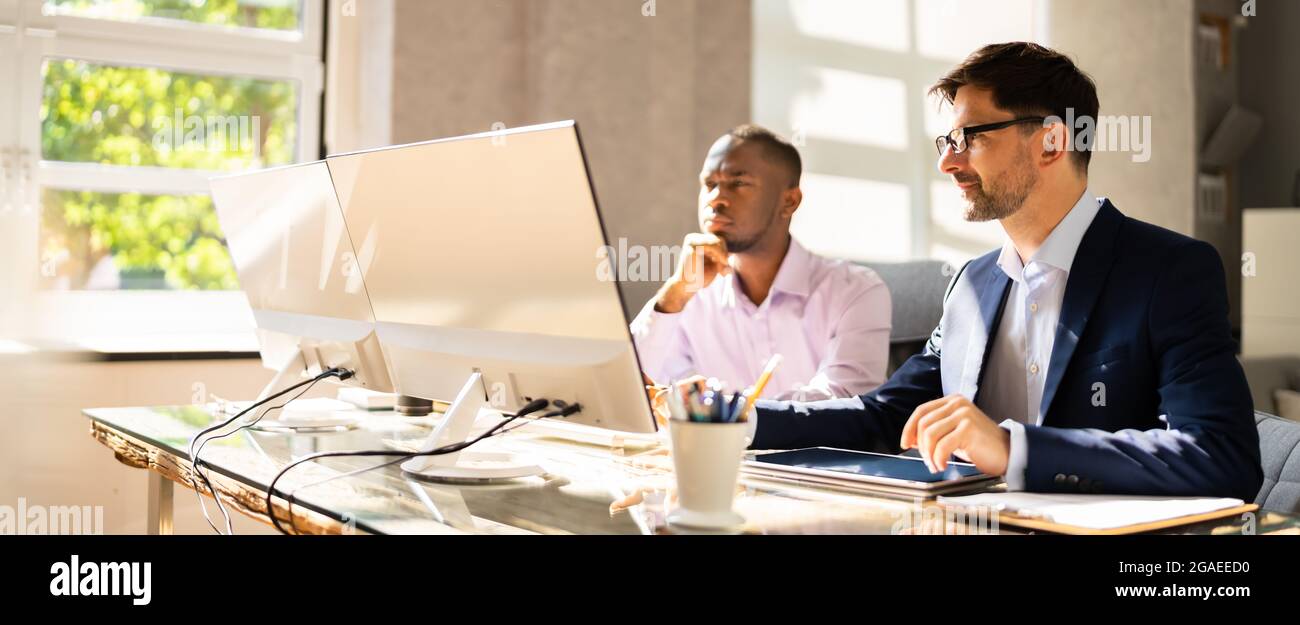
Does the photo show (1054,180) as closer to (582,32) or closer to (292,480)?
(292,480)

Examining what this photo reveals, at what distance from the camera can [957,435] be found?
123cm

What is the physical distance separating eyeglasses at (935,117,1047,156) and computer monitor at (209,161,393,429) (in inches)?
32.8

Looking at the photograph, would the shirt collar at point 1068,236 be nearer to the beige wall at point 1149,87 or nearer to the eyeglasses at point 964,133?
the eyeglasses at point 964,133

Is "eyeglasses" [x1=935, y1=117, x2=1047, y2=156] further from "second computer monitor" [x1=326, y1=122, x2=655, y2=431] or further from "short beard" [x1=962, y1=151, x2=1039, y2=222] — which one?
"second computer monitor" [x1=326, y1=122, x2=655, y2=431]

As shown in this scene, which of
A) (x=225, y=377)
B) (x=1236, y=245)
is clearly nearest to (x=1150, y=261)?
(x=225, y=377)

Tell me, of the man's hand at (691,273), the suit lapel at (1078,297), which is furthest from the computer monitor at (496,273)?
the man's hand at (691,273)

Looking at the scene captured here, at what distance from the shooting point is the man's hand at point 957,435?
1.24 m

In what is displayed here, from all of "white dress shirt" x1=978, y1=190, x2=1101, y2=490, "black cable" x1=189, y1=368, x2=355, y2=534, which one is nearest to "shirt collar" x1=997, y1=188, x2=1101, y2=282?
"white dress shirt" x1=978, y1=190, x2=1101, y2=490

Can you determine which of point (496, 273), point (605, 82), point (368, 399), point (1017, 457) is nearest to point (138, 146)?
point (605, 82)

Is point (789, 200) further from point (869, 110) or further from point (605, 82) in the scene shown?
point (869, 110)

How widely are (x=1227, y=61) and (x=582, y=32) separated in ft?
11.5

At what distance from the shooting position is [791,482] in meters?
1.37

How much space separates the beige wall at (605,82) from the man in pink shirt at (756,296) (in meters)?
0.57
